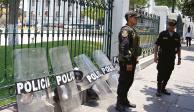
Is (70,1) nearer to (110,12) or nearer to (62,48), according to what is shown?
(62,48)

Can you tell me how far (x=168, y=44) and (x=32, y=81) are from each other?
3.67 m

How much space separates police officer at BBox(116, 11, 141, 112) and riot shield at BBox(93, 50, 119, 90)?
954 mm

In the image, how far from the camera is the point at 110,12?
30.0 ft

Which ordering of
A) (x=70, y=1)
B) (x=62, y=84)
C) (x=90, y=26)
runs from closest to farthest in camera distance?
(x=62, y=84) → (x=70, y=1) → (x=90, y=26)

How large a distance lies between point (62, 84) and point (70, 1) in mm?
1810

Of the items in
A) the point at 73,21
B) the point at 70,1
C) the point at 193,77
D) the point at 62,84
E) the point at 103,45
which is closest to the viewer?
the point at 62,84

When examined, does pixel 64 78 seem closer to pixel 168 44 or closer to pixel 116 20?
pixel 168 44

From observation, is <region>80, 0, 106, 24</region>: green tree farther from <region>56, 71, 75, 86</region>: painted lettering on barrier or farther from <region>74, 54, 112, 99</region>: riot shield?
<region>56, 71, 75, 86</region>: painted lettering on barrier

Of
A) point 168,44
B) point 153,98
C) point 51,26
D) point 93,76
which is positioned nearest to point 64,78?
point 93,76

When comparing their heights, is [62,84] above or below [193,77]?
above

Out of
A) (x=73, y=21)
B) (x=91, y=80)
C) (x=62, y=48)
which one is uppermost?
(x=73, y=21)

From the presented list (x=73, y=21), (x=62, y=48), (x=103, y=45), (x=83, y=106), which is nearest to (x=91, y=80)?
(x=83, y=106)

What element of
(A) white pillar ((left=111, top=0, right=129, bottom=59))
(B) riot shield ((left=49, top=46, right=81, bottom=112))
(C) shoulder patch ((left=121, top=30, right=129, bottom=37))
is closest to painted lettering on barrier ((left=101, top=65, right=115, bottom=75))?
(B) riot shield ((left=49, top=46, right=81, bottom=112))

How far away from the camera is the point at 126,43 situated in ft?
19.6
